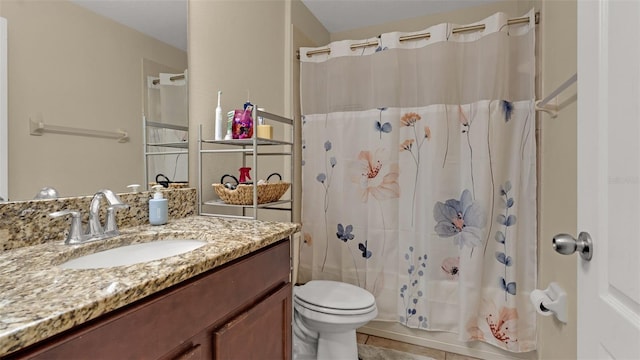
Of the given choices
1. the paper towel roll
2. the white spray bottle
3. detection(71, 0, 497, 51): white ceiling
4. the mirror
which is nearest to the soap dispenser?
the mirror

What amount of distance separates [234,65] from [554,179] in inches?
65.6

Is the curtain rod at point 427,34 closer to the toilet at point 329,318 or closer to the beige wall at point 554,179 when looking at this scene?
the beige wall at point 554,179

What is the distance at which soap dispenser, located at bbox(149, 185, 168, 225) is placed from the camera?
3.85ft

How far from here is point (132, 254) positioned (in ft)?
3.14

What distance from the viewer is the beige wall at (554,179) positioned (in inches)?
43.9

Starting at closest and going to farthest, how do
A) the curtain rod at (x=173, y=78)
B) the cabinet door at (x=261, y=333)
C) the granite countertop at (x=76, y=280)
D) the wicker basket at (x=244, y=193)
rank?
the granite countertop at (x=76, y=280), the cabinet door at (x=261, y=333), the curtain rod at (x=173, y=78), the wicker basket at (x=244, y=193)

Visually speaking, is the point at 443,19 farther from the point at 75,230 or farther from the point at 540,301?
the point at 75,230
